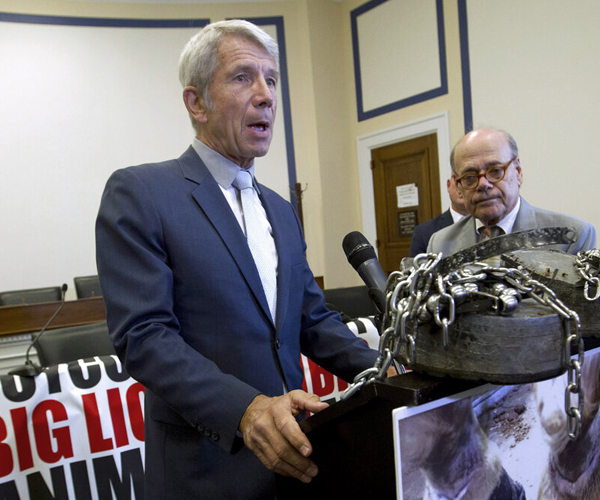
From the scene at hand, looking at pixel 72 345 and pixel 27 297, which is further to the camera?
pixel 27 297

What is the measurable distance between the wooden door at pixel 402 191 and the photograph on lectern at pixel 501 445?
525 cm

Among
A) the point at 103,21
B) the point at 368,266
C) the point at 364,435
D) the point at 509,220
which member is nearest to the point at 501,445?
the point at 364,435

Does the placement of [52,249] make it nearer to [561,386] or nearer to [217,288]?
[217,288]

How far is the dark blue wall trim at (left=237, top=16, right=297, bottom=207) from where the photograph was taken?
6.42 meters

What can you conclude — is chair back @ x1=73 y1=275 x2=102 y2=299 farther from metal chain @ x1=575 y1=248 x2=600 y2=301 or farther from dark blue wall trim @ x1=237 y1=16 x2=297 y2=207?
metal chain @ x1=575 y1=248 x2=600 y2=301

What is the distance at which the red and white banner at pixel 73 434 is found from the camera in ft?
5.72

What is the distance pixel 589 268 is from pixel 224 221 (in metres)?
0.70

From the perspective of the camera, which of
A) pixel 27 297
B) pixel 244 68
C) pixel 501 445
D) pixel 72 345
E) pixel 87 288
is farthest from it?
pixel 87 288

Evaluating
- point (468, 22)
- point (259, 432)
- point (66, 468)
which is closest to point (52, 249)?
point (66, 468)

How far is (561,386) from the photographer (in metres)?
0.64

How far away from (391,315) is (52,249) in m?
5.97

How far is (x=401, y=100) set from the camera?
5.92 metres

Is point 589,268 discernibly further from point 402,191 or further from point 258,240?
point 402,191

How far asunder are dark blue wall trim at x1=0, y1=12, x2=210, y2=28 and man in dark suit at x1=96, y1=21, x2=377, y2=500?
18.2 feet
